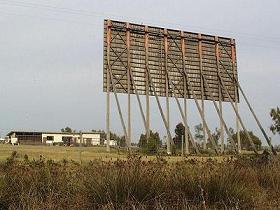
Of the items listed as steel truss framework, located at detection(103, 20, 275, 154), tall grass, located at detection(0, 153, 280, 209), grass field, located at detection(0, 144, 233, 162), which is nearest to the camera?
tall grass, located at detection(0, 153, 280, 209)

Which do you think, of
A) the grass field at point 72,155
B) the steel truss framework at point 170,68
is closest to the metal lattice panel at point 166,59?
the steel truss framework at point 170,68

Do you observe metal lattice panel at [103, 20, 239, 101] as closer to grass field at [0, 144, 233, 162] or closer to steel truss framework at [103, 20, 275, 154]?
steel truss framework at [103, 20, 275, 154]

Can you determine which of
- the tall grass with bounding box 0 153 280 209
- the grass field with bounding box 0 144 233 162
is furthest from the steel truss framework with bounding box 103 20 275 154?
the tall grass with bounding box 0 153 280 209

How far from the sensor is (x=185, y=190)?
664 centimetres

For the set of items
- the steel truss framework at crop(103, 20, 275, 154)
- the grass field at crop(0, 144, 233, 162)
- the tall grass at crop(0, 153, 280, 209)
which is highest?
the steel truss framework at crop(103, 20, 275, 154)

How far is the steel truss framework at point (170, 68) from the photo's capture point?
3531 centimetres

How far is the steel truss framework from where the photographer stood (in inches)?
1390

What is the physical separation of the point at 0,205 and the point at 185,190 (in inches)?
111

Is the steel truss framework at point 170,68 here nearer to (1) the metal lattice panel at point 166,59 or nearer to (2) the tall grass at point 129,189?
(1) the metal lattice panel at point 166,59

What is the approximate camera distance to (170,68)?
39.0m

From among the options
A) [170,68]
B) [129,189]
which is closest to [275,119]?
[170,68]

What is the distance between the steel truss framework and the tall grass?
81.9 ft

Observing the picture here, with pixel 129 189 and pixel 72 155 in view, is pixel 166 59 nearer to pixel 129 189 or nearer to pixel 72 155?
pixel 72 155

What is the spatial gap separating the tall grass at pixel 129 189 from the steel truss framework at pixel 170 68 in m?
25.0
